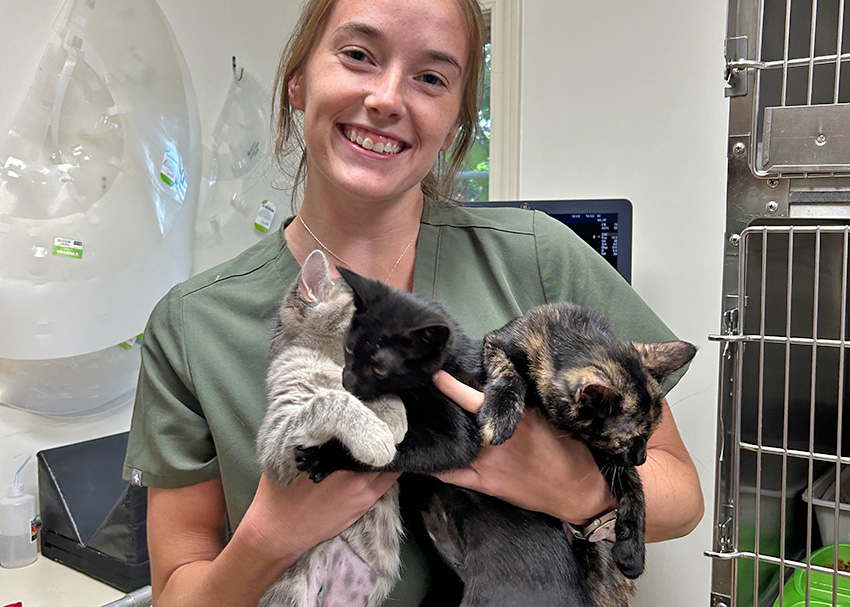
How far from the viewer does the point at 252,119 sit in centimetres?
274

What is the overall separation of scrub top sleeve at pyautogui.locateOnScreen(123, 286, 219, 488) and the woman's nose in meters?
0.46

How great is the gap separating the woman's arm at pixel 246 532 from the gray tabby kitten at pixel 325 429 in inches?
→ 1.4

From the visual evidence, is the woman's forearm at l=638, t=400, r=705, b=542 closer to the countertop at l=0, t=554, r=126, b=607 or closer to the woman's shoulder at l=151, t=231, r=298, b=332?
the woman's shoulder at l=151, t=231, r=298, b=332

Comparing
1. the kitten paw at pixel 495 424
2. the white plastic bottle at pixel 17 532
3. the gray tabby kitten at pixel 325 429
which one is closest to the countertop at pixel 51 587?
the white plastic bottle at pixel 17 532

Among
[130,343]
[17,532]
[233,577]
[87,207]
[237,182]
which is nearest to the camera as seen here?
[233,577]

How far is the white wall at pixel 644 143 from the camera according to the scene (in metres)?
2.10

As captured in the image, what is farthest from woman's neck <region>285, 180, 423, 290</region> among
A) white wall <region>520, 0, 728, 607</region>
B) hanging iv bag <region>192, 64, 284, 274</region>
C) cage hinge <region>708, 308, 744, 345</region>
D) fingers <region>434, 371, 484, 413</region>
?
hanging iv bag <region>192, 64, 284, 274</region>

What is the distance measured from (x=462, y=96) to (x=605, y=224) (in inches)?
40.0

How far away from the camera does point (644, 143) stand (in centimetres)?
228

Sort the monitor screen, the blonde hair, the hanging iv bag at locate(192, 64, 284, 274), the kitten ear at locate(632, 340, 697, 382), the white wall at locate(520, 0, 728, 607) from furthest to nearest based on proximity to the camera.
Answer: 1. the hanging iv bag at locate(192, 64, 284, 274)
2. the white wall at locate(520, 0, 728, 607)
3. the monitor screen
4. the blonde hair
5. the kitten ear at locate(632, 340, 697, 382)

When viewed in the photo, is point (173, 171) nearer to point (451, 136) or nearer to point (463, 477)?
point (451, 136)

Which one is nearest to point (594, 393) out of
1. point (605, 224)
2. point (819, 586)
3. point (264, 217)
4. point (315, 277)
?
point (315, 277)

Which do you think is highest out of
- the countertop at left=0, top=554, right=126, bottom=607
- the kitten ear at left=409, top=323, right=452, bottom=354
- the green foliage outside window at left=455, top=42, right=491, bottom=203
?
the green foliage outside window at left=455, top=42, right=491, bottom=203

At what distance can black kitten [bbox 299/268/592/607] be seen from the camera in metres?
0.89
